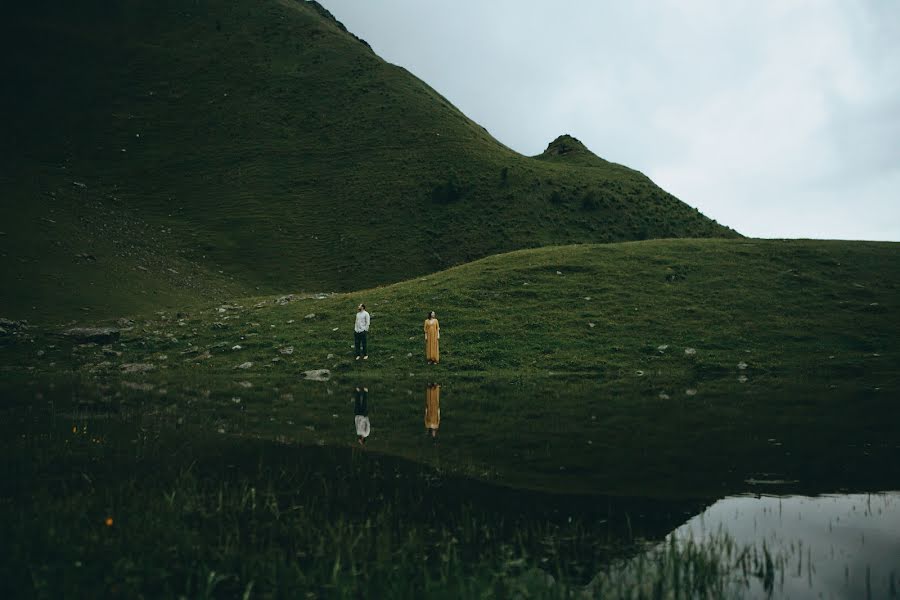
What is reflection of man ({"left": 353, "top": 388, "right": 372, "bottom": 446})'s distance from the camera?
16.1 meters

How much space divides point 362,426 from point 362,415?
2.19 metres

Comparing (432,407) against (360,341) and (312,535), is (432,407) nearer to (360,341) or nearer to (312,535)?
(312,535)

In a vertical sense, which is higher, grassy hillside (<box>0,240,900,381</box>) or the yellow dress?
grassy hillside (<box>0,240,900,381</box>)

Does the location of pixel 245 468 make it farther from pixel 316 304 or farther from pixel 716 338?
pixel 316 304

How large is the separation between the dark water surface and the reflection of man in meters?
0.15

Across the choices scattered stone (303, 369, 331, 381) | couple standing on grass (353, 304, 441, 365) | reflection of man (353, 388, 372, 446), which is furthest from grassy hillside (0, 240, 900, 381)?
reflection of man (353, 388, 372, 446)

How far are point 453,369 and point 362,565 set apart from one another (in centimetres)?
2565

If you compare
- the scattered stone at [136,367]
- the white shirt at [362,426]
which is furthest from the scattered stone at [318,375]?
the white shirt at [362,426]

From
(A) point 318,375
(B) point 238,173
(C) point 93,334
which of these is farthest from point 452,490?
(B) point 238,173

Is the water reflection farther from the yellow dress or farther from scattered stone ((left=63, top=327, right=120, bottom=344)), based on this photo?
scattered stone ((left=63, top=327, right=120, bottom=344))

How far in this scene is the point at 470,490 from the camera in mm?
10797

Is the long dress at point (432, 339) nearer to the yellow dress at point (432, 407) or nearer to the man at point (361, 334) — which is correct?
the man at point (361, 334)

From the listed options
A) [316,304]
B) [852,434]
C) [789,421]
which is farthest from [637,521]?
[316,304]

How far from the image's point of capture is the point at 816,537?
8.64m
